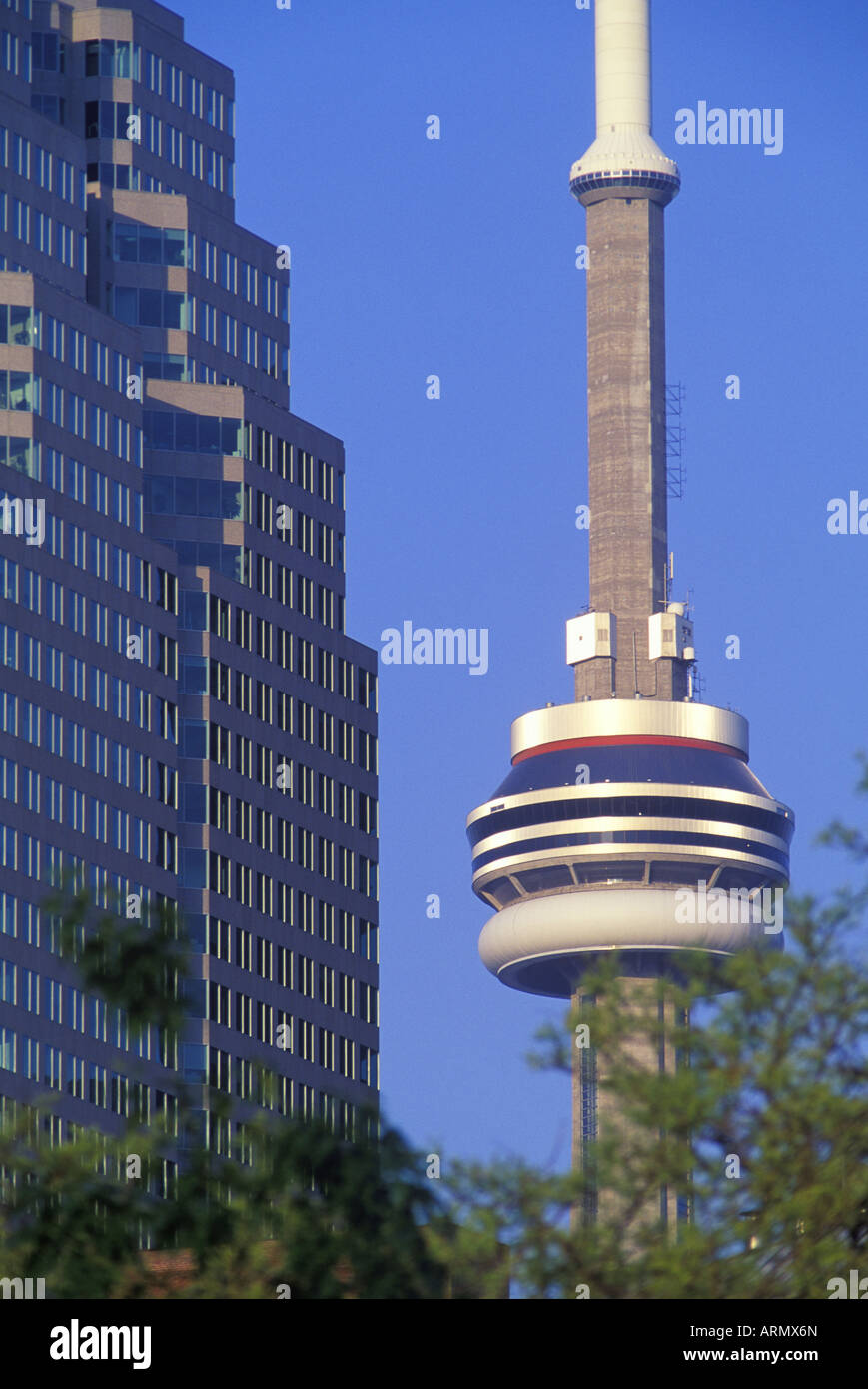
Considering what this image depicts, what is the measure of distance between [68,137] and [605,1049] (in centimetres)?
14665

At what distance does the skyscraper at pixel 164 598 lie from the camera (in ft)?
496

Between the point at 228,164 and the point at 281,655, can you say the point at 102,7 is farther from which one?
the point at 281,655

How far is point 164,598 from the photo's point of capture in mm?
168250

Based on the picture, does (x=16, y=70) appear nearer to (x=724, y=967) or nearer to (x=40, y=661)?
(x=40, y=661)

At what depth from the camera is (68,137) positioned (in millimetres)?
172250

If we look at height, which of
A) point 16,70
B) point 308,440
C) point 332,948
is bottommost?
point 332,948

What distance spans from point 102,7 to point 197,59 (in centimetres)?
876

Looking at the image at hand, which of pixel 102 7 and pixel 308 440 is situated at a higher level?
pixel 102 7

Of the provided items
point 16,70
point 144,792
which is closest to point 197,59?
point 16,70

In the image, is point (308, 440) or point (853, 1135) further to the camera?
point (308, 440)

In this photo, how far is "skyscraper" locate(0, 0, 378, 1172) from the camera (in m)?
151

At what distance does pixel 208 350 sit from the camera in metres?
184
